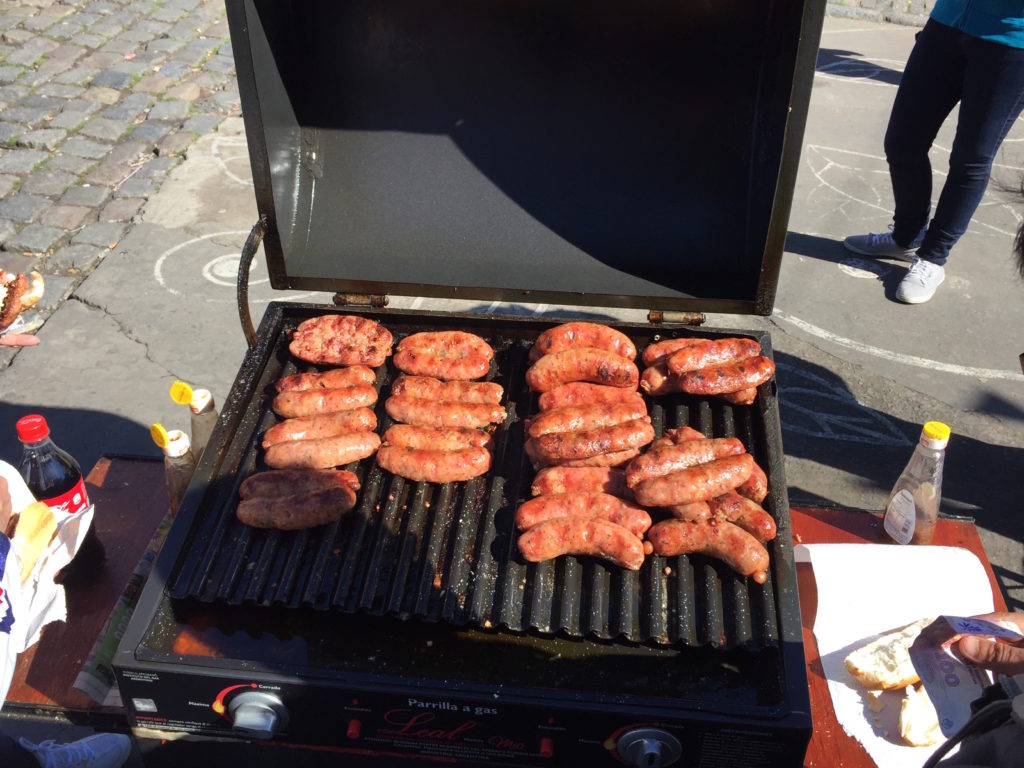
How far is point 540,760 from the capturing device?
7.97 feet

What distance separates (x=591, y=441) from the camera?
287 cm

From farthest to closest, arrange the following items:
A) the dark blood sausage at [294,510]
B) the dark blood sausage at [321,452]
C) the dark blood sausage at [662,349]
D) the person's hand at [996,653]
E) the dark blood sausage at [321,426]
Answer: the dark blood sausage at [662,349], the dark blood sausage at [321,426], the dark blood sausage at [321,452], the dark blood sausage at [294,510], the person's hand at [996,653]

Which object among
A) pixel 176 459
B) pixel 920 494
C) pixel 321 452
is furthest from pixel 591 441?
pixel 176 459

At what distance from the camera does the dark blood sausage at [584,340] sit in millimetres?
3229

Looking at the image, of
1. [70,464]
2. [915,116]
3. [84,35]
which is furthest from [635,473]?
[84,35]

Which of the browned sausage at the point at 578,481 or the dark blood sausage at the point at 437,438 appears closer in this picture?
the browned sausage at the point at 578,481

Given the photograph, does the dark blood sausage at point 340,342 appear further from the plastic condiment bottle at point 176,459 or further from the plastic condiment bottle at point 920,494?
the plastic condiment bottle at point 920,494

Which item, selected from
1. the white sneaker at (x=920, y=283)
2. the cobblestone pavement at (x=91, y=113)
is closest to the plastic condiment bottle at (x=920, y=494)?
the white sneaker at (x=920, y=283)

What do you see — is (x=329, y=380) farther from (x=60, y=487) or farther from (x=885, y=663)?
(x=885, y=663)

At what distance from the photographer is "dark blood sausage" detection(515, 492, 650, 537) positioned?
106 inches

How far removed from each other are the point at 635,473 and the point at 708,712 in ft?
2.62

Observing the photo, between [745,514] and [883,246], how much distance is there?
5005 mm

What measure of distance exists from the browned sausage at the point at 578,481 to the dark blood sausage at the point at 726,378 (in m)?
0.43

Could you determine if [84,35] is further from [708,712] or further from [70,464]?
[708,712]
